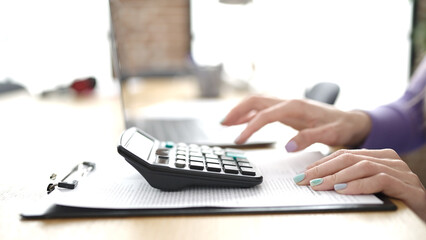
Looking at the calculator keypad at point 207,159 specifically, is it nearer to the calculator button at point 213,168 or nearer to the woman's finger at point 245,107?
the calculator button at point 213,168

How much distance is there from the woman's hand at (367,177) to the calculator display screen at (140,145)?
0.63 ft

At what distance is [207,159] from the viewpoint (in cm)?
54

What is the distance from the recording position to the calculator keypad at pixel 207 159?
→ 51cm

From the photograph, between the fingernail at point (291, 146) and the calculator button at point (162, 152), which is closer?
the calculator button at point (162, 152)

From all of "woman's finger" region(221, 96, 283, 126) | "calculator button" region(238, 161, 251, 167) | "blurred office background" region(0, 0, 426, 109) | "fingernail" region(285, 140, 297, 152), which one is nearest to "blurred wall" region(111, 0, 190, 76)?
"blurred office background" region(0, 0, 426, 109)

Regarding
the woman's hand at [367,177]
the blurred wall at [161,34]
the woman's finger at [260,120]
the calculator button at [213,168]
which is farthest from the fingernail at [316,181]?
the blurred wall at [161,34]

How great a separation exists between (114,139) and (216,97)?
816 mm

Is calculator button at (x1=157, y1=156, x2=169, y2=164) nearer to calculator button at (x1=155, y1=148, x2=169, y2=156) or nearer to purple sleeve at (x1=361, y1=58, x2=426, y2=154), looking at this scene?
calculator button at (x1=155, y1=148, x2=169, y2=156)

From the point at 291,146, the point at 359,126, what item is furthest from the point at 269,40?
the point at 291,146

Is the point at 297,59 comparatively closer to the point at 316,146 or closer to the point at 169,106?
the point at 169,106

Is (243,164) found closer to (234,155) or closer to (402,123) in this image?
(234,155)

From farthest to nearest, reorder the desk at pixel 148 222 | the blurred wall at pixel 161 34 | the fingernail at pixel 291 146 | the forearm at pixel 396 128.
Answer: the blurred wall at pixel 161 34
the forearm at pixel 396 128
the fingernail at pixel 291 146
the desk at pixel 148 222

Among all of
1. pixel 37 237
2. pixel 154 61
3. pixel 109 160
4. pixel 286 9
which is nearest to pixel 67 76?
pixel 154 61

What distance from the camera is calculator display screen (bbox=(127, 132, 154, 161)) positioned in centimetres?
50
